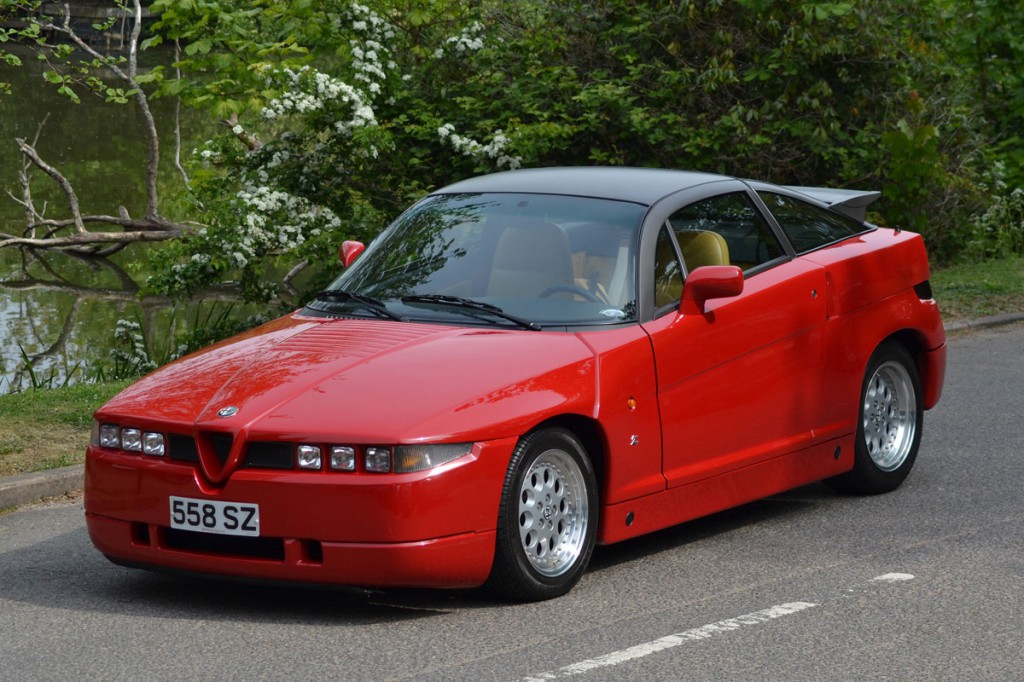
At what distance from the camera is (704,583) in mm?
6254

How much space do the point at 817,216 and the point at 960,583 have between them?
2403 mm

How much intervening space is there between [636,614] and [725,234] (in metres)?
2.19

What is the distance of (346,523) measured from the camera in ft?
18.1

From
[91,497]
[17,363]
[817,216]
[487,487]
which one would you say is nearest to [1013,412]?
[817,216]

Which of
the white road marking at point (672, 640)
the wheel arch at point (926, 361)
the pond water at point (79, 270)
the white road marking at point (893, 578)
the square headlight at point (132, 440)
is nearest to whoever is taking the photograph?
the white road marking at point (672, 640)

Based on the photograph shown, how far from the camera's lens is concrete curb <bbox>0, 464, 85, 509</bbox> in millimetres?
7945

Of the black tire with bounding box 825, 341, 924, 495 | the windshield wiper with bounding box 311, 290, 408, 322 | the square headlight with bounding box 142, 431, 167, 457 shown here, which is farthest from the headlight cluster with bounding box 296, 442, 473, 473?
the black tire with bounding box 825, 341, 924, 495

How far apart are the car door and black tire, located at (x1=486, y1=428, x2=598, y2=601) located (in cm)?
55

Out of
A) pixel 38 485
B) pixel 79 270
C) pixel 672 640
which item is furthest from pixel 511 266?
pixel 79 270

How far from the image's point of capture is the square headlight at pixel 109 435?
19.6ft

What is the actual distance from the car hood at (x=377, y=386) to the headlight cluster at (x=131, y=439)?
51mm

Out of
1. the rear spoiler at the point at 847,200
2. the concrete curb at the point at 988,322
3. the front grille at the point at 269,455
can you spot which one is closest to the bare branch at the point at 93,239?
the concrete curb at the point at 988,322

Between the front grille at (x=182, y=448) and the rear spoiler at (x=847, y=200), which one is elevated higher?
the rear spoiler at (x=847, y=200)

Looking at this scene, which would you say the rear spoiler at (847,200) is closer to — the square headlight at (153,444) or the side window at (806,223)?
the side window at (806,223)
